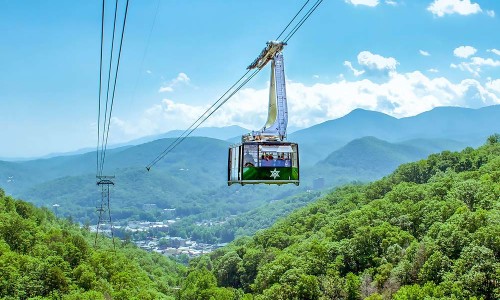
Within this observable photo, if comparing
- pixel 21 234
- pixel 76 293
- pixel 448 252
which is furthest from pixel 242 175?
pixel 21 234

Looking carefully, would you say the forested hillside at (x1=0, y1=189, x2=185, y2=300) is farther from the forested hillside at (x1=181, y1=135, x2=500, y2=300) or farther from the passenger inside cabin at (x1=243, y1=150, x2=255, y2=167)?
the passenger inside cabin at (x1=243, y1=150, x2=255, y2=167)

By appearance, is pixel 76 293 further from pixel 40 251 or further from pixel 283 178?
pixel 283 178

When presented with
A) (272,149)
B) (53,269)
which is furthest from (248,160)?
(53,269)

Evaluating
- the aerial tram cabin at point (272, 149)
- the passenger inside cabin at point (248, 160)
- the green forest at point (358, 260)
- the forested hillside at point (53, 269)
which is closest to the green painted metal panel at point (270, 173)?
the aerial tram cabin at point (272, 149)

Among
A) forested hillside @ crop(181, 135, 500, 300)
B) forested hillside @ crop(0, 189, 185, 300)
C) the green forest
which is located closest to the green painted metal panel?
the green forest

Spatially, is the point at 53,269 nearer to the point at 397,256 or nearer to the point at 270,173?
the point at 397,256

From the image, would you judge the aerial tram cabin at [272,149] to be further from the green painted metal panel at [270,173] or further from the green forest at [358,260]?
the green forest at [358,260]

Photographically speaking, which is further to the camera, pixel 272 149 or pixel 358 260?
pixel 358 260
